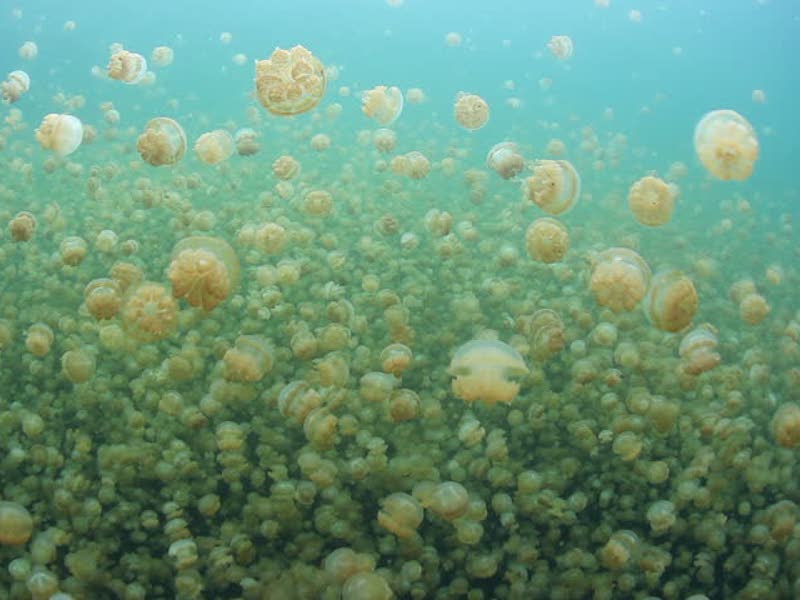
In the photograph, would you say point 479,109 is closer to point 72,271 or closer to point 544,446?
point 544,446

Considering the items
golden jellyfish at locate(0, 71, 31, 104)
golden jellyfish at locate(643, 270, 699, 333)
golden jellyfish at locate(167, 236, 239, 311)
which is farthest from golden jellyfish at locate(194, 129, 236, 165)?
Result: golden jellyfish at locate(643, 270, 699, 333)

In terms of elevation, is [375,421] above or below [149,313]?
below

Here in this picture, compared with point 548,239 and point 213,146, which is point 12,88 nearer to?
point 213,146

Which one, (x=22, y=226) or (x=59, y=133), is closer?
(x=22, y=226)

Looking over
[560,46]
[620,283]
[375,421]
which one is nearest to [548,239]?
[620,283]

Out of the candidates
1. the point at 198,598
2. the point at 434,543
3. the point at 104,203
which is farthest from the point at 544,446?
the point at 104,203

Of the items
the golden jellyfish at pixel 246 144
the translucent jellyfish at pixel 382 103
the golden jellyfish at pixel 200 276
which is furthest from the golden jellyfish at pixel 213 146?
the golden jellyfish at pixel 200 276

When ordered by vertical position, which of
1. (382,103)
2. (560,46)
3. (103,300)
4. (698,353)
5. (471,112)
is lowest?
(103,300)

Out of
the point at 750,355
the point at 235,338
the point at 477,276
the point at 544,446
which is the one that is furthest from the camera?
the point at 477,276

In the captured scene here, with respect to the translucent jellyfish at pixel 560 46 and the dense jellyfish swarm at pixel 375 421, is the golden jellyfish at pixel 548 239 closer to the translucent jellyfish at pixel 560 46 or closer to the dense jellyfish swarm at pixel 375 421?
the dense jellyfish swarm at pixel 375 421
